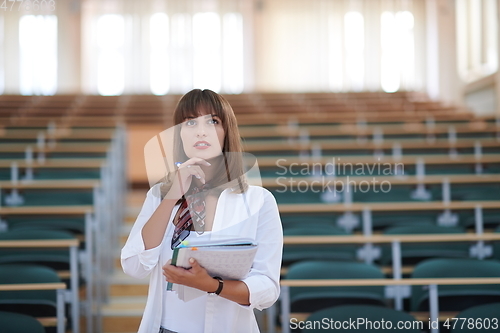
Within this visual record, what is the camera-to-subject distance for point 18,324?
6.03 feet

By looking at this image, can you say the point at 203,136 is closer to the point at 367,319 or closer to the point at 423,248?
the point at 367,319

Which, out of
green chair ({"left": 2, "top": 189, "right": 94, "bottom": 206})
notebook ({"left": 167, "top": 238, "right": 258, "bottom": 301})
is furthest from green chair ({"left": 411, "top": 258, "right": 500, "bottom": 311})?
green chair ({"left": 2, "top": 189, "right": 94, "bottom": 206})

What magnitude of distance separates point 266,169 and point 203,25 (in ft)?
21.9

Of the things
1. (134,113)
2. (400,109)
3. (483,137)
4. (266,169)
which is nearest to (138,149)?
(134,113)

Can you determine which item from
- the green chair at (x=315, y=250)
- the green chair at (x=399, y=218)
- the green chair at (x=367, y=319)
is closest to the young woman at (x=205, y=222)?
the green chair at (x=367, y=319)

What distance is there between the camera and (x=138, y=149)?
586cm

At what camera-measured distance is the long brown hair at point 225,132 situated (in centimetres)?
122

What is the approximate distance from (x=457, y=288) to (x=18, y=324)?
168cm

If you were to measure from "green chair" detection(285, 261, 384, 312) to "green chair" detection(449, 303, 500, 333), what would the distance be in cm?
40

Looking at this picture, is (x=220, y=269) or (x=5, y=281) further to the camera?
(x=5, y=281)

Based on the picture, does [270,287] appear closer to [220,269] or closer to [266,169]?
[220,269]

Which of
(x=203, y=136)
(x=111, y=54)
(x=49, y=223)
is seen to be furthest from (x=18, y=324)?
(x=111, y=54)

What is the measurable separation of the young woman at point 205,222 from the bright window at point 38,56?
9.12 m

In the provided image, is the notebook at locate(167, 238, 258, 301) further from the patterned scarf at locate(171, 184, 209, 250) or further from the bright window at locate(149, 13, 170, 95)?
the bright window at locate(149, 13, 170, 95)
